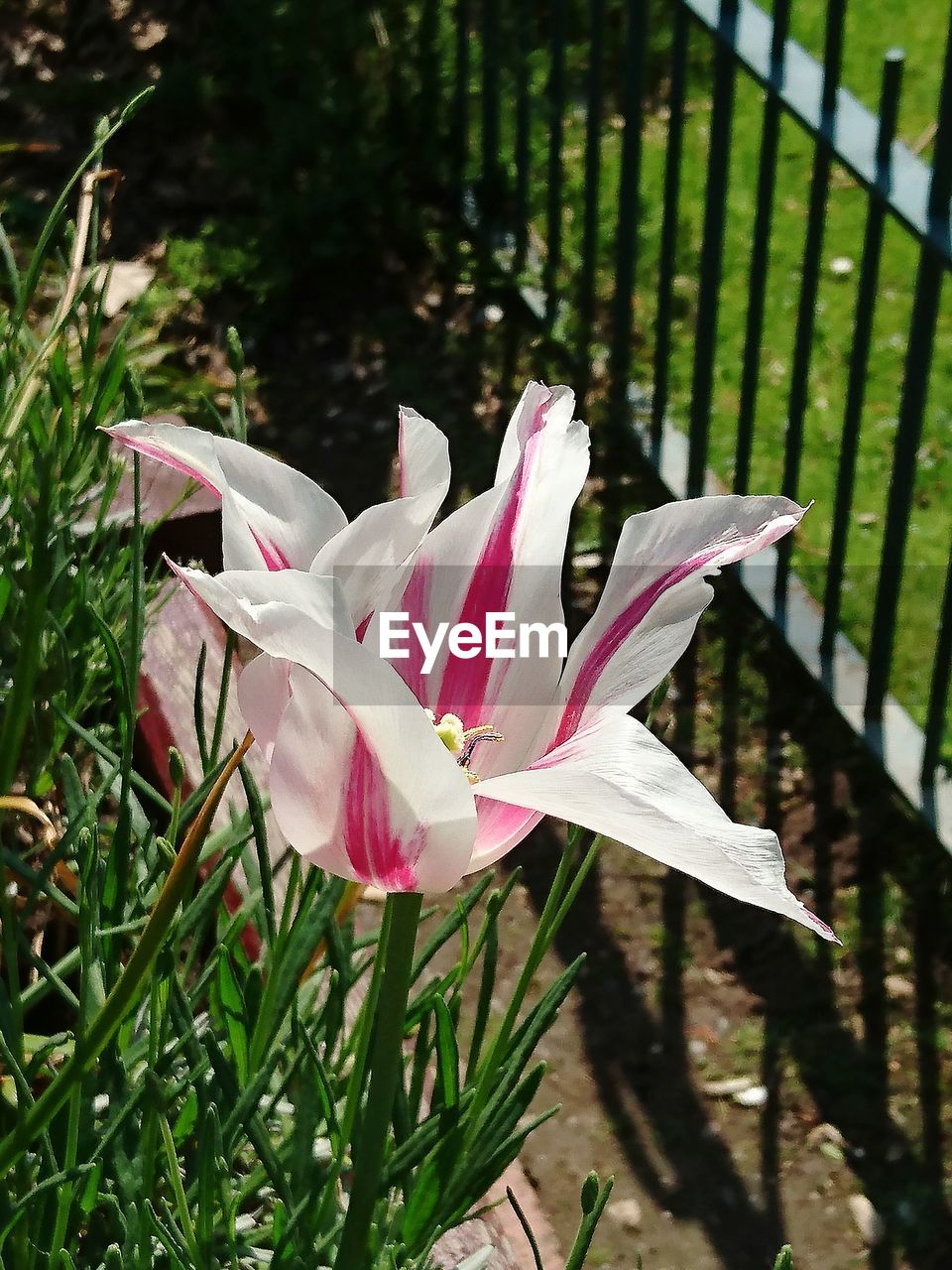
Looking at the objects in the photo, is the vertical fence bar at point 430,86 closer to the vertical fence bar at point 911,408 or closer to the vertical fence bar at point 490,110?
the vertical fence bar at point 490,110

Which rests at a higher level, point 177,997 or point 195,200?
point 195,200

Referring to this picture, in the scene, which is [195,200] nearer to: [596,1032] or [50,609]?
[596,1032]

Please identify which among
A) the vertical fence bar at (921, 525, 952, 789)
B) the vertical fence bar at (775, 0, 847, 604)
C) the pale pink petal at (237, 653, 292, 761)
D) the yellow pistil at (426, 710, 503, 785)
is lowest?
the vertical fence bar at (921, 525, 952, 789)

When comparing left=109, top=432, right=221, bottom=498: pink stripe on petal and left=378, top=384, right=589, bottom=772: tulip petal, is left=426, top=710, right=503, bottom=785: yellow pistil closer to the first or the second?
left=378, top=384, right=589, bottom=772: tulip petal

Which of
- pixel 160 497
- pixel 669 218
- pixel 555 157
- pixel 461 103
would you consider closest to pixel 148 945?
pixel 160 497

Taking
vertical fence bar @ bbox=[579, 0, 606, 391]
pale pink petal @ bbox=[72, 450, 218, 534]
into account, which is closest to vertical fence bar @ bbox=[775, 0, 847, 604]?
vertical fence bar @ bbox=[579, 0, 606, 391]

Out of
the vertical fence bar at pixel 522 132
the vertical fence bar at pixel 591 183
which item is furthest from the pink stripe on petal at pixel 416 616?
the vertical fence bar at pixel 522 132

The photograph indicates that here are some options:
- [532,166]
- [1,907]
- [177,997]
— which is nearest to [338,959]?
[177,997]
